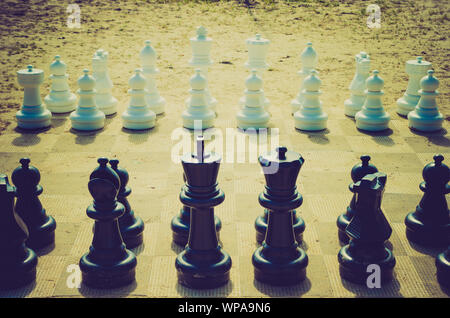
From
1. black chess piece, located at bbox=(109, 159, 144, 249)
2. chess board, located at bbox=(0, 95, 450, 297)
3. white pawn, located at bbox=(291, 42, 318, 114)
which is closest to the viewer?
chess board, located at bbox=(0, 95, 450, 297)

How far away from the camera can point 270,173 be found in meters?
3.04

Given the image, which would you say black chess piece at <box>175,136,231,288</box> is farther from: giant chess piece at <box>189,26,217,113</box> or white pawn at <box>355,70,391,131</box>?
giant chess piece at <box>189,26,217,113</box>

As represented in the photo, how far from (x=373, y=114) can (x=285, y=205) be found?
9.01ft

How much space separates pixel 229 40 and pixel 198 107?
383cm

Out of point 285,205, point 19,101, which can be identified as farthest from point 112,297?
point 19,101

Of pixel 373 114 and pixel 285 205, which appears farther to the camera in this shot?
pixel 373 114

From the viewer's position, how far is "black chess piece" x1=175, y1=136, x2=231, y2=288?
300 centimetres

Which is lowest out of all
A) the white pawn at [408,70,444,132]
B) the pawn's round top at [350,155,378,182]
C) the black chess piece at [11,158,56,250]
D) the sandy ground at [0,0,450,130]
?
the sandy ground at [0,0,450,130]

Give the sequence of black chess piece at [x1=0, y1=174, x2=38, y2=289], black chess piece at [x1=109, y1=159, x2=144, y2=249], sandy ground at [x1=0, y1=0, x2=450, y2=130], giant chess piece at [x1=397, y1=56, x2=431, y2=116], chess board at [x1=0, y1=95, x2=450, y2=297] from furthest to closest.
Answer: sandy ground at [x1=0, y1=0, x2=450, y2=130], giant chess piece at [x1=397, y1=56, x2=431, y2=116], black chess piece at [x1=109, y1=159, x2=144, y2=249], chess board at [x1=0, y1=95, x2=450, y2=297], black chess piece at [x1=0, y1=174, x2=38, y2=289]

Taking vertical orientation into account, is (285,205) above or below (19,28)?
above

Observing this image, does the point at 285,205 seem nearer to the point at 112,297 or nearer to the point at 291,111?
the point at 112,297

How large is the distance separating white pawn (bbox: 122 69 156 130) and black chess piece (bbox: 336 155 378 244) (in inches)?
97.1

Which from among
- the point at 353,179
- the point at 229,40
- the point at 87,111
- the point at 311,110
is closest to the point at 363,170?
the point at 353,179

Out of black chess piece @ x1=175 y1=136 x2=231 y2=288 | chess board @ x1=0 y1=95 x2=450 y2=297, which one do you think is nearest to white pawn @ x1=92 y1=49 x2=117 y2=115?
chess board @ x1=0 y1=95 x2=450 y2=297
